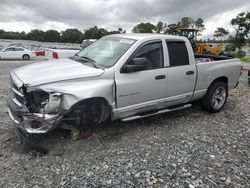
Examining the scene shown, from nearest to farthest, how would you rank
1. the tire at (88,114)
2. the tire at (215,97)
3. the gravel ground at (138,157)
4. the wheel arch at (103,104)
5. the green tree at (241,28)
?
the gravel ground at (138,157) < the wheel arch at (103,104) < the tire at (88,114) < the tire at (215,97) < the green tree at (241,28)

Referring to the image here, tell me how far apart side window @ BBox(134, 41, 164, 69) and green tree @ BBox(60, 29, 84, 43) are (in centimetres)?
5429

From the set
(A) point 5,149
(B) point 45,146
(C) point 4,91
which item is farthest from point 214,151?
(C) point 4,91

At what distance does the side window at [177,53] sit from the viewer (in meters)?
4.21

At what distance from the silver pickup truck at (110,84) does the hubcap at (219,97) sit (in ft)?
0.98

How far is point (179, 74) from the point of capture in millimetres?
4242

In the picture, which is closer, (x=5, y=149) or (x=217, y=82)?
(x=5, y=149)

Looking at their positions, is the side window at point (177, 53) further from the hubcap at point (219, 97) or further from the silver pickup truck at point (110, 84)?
the hubcap at point (219, 97)

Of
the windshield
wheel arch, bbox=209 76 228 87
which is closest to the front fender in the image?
the windshield

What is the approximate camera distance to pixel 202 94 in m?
4.89

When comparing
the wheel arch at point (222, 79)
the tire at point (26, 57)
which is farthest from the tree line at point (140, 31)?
the wheel arch at point (222, 79)

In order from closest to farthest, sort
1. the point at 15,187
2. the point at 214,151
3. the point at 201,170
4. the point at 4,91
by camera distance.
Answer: the point at 15,187
the point at 201,170
the point at 214,151
the point at 4,91

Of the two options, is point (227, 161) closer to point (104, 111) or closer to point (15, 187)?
point (104, 111)

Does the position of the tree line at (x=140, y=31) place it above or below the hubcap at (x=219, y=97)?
above

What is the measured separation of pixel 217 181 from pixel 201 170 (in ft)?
0.83
